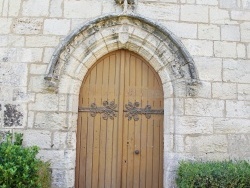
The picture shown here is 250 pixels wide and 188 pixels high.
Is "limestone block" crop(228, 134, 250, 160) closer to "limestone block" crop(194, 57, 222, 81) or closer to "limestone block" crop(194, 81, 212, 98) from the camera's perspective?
"limestone block" crop(194, 81, 212, 98)

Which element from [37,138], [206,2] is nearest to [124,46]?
[206,2]

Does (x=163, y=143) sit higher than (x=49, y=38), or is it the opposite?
(x=49, y=38)

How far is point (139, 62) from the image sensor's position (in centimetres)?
458

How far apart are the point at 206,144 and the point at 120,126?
1142mm

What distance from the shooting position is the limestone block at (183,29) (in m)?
4.43

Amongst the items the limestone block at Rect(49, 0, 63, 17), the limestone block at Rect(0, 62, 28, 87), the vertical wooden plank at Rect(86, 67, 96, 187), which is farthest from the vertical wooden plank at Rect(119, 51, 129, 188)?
the limestone block at Rect(0, 62, 28, 87)

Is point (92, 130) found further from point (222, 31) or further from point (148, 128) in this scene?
point (222, 31)

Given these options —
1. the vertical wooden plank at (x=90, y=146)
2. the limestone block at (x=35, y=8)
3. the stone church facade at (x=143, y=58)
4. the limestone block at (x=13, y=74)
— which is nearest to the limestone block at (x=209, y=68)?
the stone church facade at (x=143, y=58)

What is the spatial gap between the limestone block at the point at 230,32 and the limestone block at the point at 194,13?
0.92 feet

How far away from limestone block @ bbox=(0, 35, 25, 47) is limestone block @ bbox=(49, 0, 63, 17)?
1.69 ft

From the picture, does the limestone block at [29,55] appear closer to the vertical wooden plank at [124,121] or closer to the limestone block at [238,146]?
the vertical wooden plank at [124,121]

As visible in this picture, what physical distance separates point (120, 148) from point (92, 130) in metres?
0.44

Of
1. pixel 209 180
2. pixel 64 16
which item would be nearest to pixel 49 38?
pixel 64 16

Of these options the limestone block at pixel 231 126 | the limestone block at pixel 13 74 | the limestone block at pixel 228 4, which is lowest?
the limestone block at pixel 231 126
